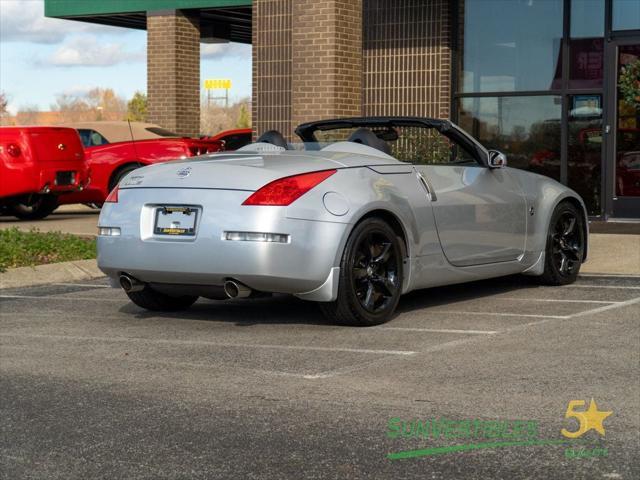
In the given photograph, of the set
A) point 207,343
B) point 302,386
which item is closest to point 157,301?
point 207,343

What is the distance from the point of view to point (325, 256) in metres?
7.87

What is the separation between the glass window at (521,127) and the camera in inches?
666

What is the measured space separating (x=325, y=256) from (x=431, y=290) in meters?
2.71

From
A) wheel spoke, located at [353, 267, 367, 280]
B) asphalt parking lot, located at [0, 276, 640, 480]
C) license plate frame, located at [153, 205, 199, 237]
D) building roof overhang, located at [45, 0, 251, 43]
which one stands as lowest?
asphalt parking lot, located at [0, 276, 640, 480]

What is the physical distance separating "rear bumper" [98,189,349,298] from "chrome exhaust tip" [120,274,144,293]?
0.57ft

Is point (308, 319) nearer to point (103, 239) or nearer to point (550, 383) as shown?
point (103, 239)

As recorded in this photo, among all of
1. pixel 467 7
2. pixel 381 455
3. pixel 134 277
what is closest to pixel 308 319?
pixel 134 277

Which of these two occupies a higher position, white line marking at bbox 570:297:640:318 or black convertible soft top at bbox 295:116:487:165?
black convertible soft top at bbox 295:116:487:165

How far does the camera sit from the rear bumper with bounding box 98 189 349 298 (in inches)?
305

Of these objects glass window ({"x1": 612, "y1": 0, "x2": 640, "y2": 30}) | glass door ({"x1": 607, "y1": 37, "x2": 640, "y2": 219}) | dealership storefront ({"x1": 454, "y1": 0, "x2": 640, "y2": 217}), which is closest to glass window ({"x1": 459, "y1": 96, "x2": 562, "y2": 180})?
dealership storefront ({"x1": 454, "y1": 0, "x2": 640, "y2": 217})

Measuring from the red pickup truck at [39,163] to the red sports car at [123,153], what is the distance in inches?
46.0

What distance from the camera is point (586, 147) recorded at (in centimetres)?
1673

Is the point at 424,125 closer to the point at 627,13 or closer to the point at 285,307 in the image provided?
the point at 285,307

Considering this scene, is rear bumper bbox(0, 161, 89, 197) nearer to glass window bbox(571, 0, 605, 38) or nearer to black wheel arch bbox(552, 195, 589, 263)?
glass window bbox(571, 0, 605, 38)
